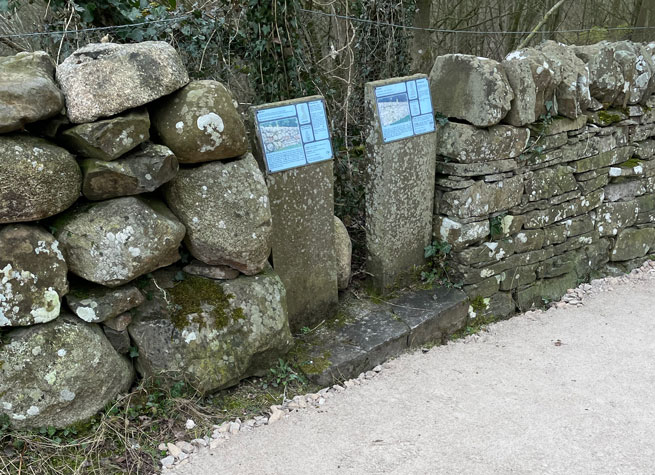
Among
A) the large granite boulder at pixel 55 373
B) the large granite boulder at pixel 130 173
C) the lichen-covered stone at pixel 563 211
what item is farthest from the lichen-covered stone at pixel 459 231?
the large granite boulder at pixel 55 373

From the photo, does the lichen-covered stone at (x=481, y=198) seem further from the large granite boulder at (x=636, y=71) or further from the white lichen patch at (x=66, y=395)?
the white lichen patch at (x=66, y=395)

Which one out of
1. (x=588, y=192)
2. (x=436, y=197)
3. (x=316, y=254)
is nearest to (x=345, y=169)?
(x=436, y=197)

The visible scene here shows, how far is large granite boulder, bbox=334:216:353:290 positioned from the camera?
387cm

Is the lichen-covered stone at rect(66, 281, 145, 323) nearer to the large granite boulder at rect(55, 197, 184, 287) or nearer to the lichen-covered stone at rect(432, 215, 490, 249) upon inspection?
the large granite boulder at rect(55, 197, 184, 287)

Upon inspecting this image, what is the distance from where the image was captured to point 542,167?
14.1 ft

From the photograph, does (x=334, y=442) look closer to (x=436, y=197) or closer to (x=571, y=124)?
(x=436, y=197)

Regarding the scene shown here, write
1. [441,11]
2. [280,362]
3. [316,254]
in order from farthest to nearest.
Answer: [441,11]
[316,254]
[280,362]

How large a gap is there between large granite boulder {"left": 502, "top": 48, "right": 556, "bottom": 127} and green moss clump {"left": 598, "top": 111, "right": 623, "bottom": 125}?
25.8 inches

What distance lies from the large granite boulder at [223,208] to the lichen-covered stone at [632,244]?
3390 millimetres

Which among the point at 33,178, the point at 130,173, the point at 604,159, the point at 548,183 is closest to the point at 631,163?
the point at 604,159

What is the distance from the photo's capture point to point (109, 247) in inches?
104

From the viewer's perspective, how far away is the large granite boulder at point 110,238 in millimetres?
2652

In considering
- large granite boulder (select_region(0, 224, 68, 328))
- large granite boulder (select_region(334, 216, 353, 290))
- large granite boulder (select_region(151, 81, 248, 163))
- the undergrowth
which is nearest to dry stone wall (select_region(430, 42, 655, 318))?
large granite boulder (select_region(334, 216, 353, 290))

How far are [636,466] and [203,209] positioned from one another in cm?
242
